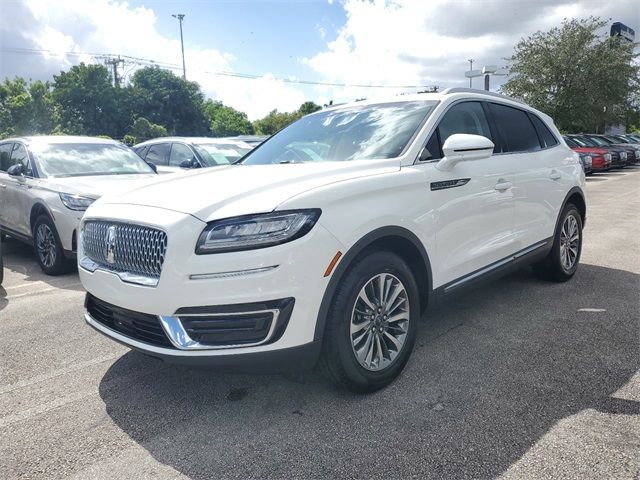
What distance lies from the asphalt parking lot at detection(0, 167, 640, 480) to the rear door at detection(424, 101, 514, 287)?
61cm

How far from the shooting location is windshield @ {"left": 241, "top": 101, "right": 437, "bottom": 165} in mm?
3400

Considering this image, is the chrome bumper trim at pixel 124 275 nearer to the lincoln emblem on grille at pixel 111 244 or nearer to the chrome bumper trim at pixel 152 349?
the lincoln emblem on grille at pixel 111 244

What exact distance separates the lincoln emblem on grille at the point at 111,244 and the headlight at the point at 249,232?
70 cm

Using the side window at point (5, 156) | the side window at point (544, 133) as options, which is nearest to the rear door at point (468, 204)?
the side window at point (544, 133)

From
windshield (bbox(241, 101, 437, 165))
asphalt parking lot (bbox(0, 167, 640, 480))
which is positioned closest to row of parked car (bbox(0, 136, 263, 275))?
asphalt parking lot (bbox(0, 167, 640, 480))

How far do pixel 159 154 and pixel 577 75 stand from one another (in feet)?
93.2

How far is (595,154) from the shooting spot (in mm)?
20609

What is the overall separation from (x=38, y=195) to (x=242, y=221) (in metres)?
4.72

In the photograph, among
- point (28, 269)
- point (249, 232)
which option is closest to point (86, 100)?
point (28, 269)

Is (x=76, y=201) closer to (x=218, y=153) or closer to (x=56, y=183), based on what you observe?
(x=56, y=183)

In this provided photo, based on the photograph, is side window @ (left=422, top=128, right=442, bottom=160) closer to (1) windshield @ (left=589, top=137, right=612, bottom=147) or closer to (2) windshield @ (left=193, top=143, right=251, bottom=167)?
(2) windshield @ (left=193, top=143, right=251, bottom=167)

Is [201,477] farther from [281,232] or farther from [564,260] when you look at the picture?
[564,260]

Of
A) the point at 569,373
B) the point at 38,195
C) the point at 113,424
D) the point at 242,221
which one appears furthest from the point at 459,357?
the point at 38,195

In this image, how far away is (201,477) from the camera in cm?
225
